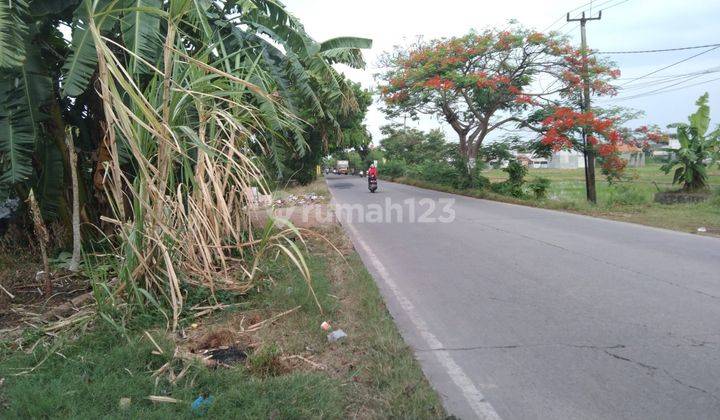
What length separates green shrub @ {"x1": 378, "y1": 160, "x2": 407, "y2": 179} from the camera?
4531cm

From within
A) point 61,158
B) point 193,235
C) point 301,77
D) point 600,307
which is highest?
point 301,77

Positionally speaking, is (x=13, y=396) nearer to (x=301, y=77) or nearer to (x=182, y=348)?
(x=182, y=348)

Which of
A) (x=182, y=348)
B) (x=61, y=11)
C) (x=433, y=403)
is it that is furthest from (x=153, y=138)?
(x=433, y=403)

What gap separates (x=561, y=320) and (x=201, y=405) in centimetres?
361

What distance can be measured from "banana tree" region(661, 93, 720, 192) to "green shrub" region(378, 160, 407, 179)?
2629 cm

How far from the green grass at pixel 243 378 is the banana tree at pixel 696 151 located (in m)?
17.9

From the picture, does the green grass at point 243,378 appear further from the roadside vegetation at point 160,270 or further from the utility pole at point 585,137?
the utility pole at point 585,137

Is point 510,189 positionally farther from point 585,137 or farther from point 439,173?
point 439,173

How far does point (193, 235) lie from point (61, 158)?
3.54m

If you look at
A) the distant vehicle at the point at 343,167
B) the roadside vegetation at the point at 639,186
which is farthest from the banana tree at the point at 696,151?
the distant vehicle at the point at 343,167

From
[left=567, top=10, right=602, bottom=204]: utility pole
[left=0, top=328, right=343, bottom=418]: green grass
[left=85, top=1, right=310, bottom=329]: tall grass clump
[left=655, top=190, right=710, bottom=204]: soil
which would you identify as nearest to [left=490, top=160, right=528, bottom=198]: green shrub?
[left=567, top=10, right=602, bottom=204]: utility pole

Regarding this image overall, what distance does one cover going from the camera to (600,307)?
5.52m

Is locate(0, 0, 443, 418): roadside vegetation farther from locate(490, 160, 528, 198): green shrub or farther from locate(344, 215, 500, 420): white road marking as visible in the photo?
locate(490, 160, 528, 198): green shrub

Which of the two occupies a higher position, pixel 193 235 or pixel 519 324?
pixel 193 235
